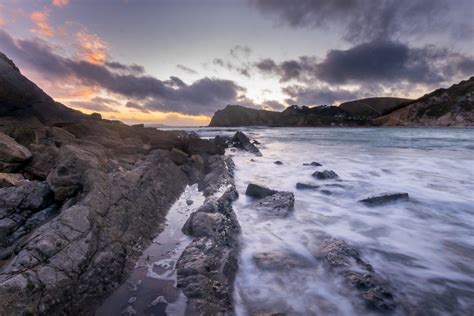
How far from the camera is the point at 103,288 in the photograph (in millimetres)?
3834

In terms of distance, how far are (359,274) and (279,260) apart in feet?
4.62

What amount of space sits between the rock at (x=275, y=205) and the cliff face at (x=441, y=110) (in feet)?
389

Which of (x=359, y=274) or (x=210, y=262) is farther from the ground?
(x=210, y=262)

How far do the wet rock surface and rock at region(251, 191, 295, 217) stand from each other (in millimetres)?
1460

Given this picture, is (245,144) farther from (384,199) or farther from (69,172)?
(69,172)

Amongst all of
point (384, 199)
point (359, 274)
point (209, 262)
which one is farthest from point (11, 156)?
point (384, 199)

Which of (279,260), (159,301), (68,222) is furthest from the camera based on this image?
(279,260)

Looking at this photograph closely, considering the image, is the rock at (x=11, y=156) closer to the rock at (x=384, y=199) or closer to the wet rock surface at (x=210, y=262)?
the wet rock surface at (x=210, y=262)

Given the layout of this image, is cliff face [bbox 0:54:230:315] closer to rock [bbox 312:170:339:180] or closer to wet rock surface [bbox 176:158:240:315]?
wet rock surface [bbox 176:158:240:315]

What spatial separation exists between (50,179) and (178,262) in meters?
2.98

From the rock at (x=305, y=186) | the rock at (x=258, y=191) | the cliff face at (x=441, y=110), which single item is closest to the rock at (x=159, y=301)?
the rock at (x=258, y=191)

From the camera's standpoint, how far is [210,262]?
4484 millimetres

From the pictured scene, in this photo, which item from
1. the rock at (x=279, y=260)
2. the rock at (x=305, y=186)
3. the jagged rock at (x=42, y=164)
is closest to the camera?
the rock at (x=279, y=260)

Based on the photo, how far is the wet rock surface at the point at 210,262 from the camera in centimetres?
375
